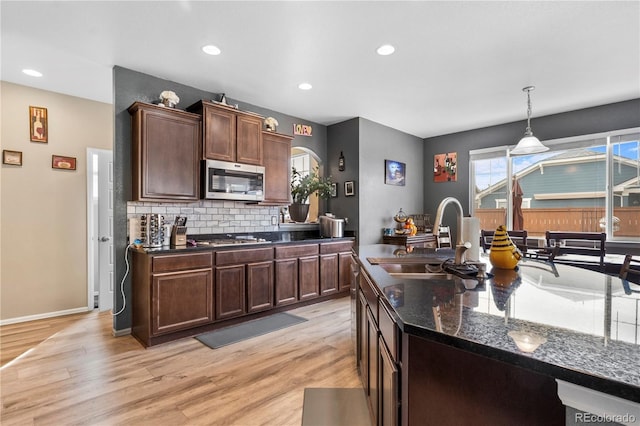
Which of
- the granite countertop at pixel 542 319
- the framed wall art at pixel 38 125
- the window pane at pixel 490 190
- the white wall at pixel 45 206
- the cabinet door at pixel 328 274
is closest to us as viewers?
the granite countertop at pixel 542 319

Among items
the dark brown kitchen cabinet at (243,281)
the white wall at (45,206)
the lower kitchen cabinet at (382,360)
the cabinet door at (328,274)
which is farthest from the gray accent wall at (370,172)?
the white wall at (45,206)

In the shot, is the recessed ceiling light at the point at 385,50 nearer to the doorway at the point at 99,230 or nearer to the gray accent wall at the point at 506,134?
the gray accent wall at the point at 506,134

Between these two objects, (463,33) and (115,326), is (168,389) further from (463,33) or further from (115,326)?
(463,33)

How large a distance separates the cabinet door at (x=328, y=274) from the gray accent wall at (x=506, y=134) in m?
2.61

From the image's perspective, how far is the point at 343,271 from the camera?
4.46 meters

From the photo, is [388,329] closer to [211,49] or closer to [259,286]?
[259,286]

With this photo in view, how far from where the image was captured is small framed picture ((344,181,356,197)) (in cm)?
480

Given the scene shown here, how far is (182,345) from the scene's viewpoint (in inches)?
113

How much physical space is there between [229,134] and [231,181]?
0.53 m

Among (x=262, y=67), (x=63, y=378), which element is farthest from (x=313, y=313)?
(x=262, y=67)

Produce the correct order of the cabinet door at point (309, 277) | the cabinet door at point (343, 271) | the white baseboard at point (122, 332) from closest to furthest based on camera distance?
the white baseboard at point (122, 332) → the cabinet door at point (309, 277) → the cabinet door at point (343, 271)

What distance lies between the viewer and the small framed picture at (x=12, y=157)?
11.3ft

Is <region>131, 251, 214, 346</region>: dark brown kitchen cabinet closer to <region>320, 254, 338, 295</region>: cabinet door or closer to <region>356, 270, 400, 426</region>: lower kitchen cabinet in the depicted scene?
<region>320, 254, 338, 295</region>: cabinet door

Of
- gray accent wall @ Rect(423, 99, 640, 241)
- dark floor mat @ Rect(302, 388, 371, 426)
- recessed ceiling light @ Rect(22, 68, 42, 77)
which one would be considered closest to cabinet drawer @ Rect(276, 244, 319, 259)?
dark floor mat @ Rect(302, 388, 371, 426)
